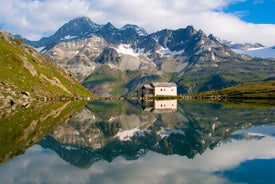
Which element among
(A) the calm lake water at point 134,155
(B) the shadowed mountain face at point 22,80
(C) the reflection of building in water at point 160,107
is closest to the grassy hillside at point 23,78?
(B) the shadowed mountain face at point 22,80

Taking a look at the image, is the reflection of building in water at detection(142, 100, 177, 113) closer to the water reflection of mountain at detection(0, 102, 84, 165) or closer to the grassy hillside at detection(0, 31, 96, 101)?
the water reflection of mountain at detection(0, 102, 84, 165)

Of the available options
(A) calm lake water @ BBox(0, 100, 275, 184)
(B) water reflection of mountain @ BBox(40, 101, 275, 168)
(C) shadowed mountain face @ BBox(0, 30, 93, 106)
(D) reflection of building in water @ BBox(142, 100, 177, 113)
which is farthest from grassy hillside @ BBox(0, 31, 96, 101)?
(A) calm lake water @ BBox(0, 100, 275, 184)

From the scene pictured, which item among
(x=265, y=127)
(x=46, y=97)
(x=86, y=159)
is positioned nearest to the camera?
(x=86, y=159)

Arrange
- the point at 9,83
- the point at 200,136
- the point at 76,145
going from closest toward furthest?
the point at 76,145 → the point at 200,136 → the point at 9,83

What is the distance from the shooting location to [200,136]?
2124 inches

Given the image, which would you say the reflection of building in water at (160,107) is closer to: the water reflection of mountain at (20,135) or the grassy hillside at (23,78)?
the water reflection of mountain at (20,135)

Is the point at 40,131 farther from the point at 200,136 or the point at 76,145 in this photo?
the point at 200,136

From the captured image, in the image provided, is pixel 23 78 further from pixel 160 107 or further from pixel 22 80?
pixel 160 107

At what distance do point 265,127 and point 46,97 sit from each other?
388ft

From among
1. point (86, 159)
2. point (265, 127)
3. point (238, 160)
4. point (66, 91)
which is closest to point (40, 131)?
point (86, 159)

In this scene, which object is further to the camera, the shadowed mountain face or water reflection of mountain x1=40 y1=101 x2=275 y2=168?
the shadowed mountain face

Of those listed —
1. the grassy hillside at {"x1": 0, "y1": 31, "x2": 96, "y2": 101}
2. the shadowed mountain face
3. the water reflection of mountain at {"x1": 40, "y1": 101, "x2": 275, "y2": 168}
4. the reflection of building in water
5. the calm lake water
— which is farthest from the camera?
the grassy hillside at {"x1": 0, "y1": 31, "x2": 96, "y2": 101}

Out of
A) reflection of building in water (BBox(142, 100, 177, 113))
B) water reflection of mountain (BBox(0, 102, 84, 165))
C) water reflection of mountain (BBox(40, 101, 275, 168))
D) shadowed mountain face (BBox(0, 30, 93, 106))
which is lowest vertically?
reflection of building in water (BBox(142, 100, 177, 113))

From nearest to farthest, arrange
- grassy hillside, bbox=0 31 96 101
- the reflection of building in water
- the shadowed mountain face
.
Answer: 1. the reflection of building in water
2. the shadowed mountain face
3. grassy hillside, bbox=0 31 96 101
